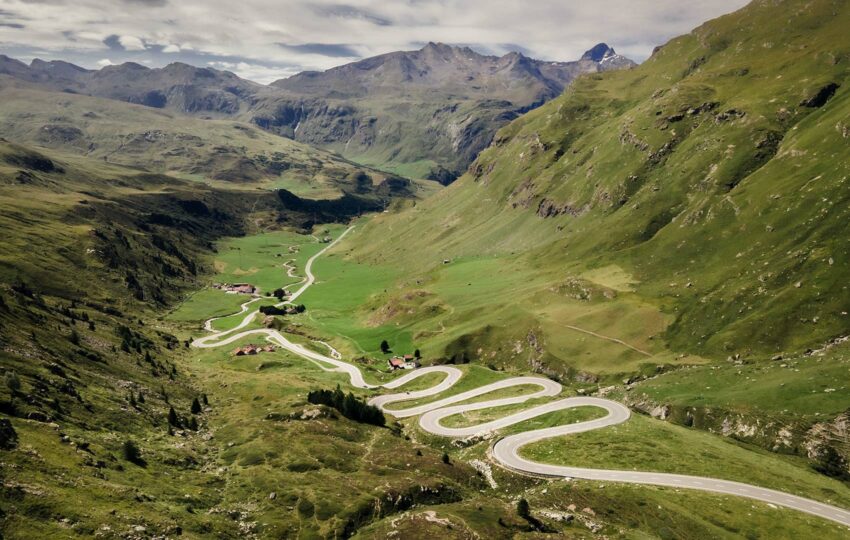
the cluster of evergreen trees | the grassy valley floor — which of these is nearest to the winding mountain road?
the grassy valley floor

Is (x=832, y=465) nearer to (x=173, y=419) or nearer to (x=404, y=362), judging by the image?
(x=404, y=362)

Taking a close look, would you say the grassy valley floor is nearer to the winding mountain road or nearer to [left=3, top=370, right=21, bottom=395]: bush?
the winding mountain road

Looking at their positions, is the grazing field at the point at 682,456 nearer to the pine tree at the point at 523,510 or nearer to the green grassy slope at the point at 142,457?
the green grassy slope at the point at 142,457

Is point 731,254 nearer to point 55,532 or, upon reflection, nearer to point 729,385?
point 729,385

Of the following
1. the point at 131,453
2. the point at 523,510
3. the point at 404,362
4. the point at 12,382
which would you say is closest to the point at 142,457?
the point at 131,453

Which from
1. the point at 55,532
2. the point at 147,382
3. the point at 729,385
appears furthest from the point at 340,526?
the point at 729,385
